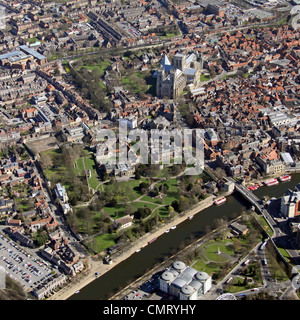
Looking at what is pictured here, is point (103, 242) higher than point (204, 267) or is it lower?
lower

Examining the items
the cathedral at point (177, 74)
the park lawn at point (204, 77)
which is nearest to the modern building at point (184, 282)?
the cathedral at point (177, 74)

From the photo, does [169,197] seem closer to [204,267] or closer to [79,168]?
[204,267]

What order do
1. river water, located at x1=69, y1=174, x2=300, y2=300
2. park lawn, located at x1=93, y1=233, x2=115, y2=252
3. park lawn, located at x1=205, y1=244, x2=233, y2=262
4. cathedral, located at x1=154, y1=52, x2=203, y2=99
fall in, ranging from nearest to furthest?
river water, located at x1=69, y1=174, x2=300, y2=300 < park lawn, located at x1=205, y1=244, x2=233, y2=262 < park lawn, located at x1=93, y1=233, x2=115, y2=252 < cathedral, located at x1=154, y1=52, x2=203, y2=99

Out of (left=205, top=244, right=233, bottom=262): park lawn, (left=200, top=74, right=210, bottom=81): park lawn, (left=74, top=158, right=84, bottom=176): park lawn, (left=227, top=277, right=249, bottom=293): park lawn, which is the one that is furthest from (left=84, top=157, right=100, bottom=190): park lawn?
(left=200, top=74, right=210, bottom=81): park lawn

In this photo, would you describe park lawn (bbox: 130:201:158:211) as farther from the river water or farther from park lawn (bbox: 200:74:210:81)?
park lawn (bbox: 200:74:210:81)

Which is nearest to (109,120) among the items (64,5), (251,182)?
(251,182)

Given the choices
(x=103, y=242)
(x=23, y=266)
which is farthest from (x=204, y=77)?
(x=23, y=266)
